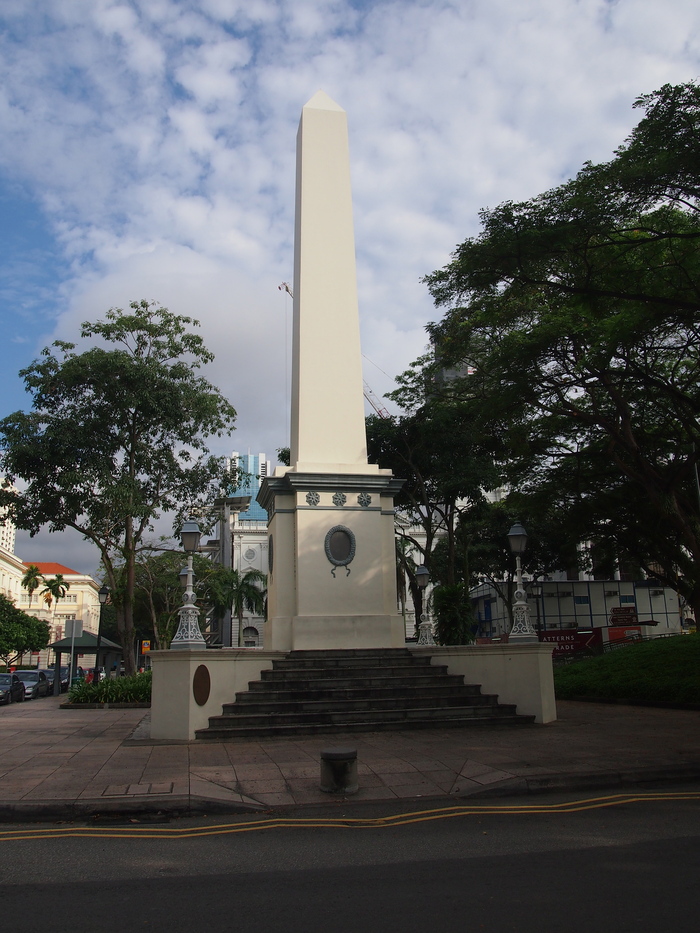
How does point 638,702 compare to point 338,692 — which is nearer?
point 338,692

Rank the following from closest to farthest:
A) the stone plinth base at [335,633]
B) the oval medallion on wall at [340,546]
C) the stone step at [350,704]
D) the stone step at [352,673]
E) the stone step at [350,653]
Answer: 1. the stone step at [350,704]
2. the stone step at [352,673]
3. the stone step at [350,653]
4. the stone plinth base at [335,633]
5. the oval medallion on wall at [340,546]

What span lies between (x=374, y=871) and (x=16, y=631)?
200ft

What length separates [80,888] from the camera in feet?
16.6

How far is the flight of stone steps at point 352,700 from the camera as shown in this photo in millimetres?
12578

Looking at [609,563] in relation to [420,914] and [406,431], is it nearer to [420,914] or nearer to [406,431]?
[406,431]

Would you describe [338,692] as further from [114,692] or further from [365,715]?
[114,692]

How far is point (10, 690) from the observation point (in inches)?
1134

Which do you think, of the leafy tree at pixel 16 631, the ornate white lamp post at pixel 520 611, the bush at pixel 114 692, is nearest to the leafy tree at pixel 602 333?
the ornate white lamp post at pixel 520 611

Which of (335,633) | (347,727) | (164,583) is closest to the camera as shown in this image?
(347,727)

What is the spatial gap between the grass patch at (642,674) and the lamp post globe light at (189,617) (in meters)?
10.1

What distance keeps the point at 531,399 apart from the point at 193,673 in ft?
31.0

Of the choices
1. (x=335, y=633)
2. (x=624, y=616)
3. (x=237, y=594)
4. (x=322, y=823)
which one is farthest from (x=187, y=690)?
(x=237, y=594)

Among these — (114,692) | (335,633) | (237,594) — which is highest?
(237,594)

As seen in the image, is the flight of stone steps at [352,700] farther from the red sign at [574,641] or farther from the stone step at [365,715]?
the red sign at [574,641]
